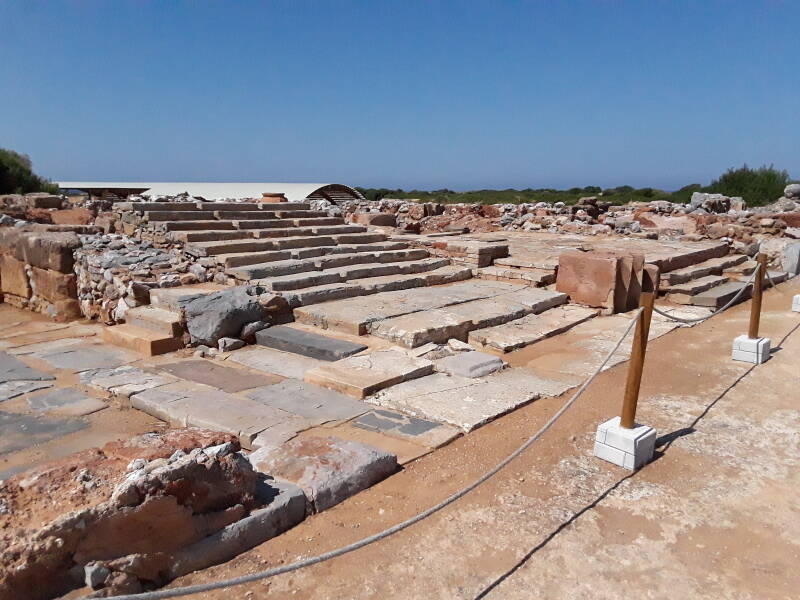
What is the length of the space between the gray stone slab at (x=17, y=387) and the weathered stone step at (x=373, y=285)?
8.75 ft

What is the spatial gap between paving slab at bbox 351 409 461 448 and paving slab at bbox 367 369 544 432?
9cm

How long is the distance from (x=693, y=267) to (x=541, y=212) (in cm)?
864

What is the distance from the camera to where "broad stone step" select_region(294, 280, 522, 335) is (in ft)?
21.6

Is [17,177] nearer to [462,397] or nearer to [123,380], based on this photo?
[123,380]

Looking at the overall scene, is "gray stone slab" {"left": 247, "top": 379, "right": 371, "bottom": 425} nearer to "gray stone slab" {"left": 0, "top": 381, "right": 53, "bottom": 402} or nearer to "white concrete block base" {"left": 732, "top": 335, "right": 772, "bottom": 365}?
"gray stone slab" {"left": 0, "top": 381, "right": 53, "bottom": 402}

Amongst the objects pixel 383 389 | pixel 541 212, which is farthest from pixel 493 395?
pixel 541 212

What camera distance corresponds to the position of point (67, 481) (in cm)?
250

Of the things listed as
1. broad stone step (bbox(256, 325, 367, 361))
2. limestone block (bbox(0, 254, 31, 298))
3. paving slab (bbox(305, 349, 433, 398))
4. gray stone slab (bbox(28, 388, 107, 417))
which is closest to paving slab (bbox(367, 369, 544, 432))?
paving slab (bbox(305, 349, 433, 398))

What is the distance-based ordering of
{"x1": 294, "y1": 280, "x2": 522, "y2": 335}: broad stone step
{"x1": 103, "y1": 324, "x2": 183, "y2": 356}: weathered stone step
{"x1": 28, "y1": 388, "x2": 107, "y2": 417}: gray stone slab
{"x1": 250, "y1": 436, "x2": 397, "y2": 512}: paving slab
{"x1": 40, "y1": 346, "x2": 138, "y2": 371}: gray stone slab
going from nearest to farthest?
{"x1": 250, "y1": 436, "x2": 397, "y2": 512}: paving slab
{"x1": 28, "y1": 388, "x2": 107, "y2": 417}: gray stone slab
{"x1": 40, "y1": 346, "x2": 138, "y2": 371}: gray stone slab
{"x1": 103, "y1": 324, "x2": 183, "y2": 356}: weathered stone step
{"x1": 294, "y1": 280, "x2": 522, "y2": 335}: broad stone step

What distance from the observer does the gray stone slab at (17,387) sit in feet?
15.9

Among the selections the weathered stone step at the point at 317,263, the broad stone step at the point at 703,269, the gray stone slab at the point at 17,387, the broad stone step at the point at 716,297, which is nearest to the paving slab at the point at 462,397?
the gray stone slab at the point at 17,387

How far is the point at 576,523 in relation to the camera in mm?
3064

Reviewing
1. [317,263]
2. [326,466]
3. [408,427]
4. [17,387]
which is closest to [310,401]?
[408,427]

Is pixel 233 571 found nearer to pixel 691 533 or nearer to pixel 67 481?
pixel 67 481
